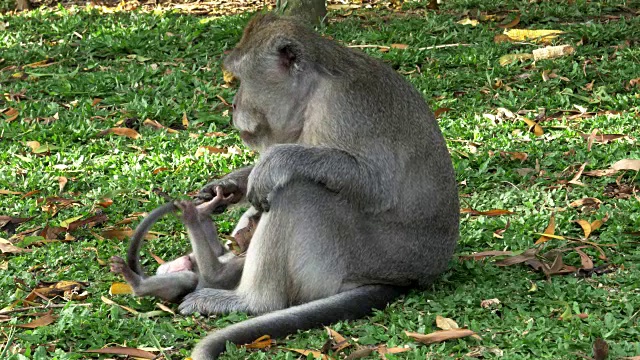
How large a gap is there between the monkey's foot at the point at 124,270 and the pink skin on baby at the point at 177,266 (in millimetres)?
484

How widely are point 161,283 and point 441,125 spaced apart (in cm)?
365

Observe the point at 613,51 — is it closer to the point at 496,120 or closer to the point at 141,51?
the point at 496,120

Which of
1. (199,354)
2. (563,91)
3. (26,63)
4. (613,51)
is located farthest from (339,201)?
(26,63)

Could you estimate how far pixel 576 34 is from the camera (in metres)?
10.0

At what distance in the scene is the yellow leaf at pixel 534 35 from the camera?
10000 mm

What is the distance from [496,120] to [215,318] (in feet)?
12.9

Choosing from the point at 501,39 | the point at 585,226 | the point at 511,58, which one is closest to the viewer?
the point at 585,226

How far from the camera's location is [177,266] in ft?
19.3

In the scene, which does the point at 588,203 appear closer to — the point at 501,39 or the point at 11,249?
the point at 501,39

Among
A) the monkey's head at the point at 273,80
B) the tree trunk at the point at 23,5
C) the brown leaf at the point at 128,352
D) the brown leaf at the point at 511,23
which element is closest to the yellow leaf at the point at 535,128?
the brown leaf at the point at 511,23

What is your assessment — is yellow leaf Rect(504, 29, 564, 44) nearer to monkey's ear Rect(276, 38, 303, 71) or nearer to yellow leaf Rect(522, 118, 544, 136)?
yellow leaf Rect(522, 118, 544, 136)

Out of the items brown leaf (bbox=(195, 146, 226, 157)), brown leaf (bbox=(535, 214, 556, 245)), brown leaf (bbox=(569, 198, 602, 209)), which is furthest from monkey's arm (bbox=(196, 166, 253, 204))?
brown leaf (bbox=(569, 198, 602, 209))

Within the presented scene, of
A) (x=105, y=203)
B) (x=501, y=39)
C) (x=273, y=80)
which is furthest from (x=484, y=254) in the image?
(x=501, y=39)

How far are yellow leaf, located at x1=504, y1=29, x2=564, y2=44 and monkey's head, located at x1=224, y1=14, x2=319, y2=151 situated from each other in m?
4.78
